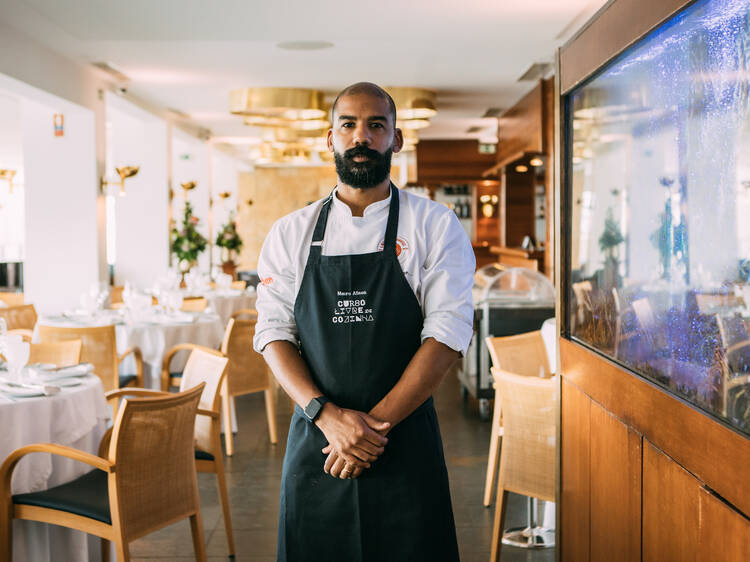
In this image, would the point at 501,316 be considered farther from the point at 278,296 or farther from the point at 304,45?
the point at 278,296

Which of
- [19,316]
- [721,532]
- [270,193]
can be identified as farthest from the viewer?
[270,193]

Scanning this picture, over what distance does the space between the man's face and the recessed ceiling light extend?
5.30m

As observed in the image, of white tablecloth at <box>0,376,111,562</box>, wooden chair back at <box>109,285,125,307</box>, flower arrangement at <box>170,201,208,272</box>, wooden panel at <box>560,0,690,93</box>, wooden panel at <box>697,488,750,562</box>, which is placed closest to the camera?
wooden panel at <box>697,488,750,562</box>

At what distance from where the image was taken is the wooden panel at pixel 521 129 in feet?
27.5

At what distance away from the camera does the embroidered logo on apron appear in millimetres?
1879

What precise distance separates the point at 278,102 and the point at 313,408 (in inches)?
304

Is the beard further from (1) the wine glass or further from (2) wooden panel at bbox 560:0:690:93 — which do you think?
(1) the wine glass

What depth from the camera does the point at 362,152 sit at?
6.32ft

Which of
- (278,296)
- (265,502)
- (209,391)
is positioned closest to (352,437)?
(278,296)

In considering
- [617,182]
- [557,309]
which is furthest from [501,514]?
[617,182]

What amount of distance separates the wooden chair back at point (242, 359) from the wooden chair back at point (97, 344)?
2.34 ft

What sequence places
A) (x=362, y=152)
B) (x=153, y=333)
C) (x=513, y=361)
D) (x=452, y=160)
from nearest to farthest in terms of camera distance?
(x=362, y=152) → (x=513, y=361) → (x=153, y=333) → (x=452, y=160)

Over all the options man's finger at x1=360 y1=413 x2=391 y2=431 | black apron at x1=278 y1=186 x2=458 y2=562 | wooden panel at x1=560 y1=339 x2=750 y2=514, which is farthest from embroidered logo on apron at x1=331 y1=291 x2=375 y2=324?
wooden panel at x1=560 y1=339 x2=750 y2=514

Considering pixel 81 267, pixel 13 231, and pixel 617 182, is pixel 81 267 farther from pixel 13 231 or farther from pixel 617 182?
pixel 13 231
